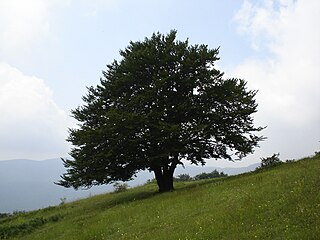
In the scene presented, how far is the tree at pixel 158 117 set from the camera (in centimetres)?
2823

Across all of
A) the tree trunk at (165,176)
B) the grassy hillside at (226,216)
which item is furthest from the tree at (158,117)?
the grassy hillside at (226,216)

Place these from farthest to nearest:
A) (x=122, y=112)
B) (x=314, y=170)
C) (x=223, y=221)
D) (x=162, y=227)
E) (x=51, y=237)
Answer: (x=122, y=112) → (x=51, y=237) → (x=314, y=170) → (x=162, y=227) → (x=223, y=221)

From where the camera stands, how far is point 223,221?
1466 centimetres

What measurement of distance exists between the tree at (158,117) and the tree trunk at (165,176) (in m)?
0.09

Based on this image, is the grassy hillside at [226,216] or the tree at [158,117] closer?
the grassy hillside at [226,216]

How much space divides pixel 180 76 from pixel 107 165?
10078 millimetres

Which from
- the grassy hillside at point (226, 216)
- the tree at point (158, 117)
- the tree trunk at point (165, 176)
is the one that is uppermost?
the tree at point (158, 117)

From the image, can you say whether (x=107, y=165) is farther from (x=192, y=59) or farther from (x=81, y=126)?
(x=192, y=59)

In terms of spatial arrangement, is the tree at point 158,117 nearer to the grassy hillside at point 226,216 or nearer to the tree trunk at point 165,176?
the tree trunk at point 165,176

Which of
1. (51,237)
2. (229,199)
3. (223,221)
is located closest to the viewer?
(223,221)

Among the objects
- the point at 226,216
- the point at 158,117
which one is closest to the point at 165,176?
the point at 158,117

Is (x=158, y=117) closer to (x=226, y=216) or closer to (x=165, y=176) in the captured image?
(x=165, y=176)

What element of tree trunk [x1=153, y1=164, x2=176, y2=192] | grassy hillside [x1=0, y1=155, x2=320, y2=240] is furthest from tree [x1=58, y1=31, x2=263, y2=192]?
grassy hillside [x1=0, y1=155, x2=320, y2=240]

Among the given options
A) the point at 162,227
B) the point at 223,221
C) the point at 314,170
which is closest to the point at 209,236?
the point at 223,221
